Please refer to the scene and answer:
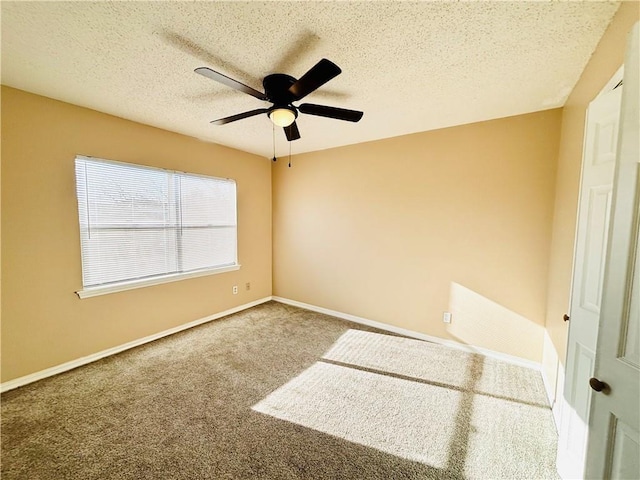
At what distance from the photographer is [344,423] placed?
1803 millimetres

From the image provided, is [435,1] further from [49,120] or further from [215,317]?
[215,317]

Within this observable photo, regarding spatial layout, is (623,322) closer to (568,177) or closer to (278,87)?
(568,177)

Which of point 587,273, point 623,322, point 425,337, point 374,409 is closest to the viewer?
point 623,322

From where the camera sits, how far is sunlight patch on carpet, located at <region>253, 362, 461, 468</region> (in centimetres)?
165

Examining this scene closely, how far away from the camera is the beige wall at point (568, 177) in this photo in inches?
51.9

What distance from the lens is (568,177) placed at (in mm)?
1950

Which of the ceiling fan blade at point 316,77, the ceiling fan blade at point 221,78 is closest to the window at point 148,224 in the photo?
the ceiling fan blade at point 221,78

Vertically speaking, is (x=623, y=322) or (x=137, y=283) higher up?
(x=623, y=322)

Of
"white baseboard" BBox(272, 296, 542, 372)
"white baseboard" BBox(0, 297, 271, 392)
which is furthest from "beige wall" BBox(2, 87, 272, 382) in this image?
"white baseboard" BBox(272, 296, 542, 372)

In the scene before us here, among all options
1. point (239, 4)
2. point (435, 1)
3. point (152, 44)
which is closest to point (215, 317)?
point (152, 44)

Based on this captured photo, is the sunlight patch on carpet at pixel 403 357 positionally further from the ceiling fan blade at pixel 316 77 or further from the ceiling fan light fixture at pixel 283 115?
the ceiling fan blade at pixel 316 77

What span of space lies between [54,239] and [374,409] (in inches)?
126

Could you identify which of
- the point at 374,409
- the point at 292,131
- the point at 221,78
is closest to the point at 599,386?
the point at 374,409

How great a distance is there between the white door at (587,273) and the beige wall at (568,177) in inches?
9.9
